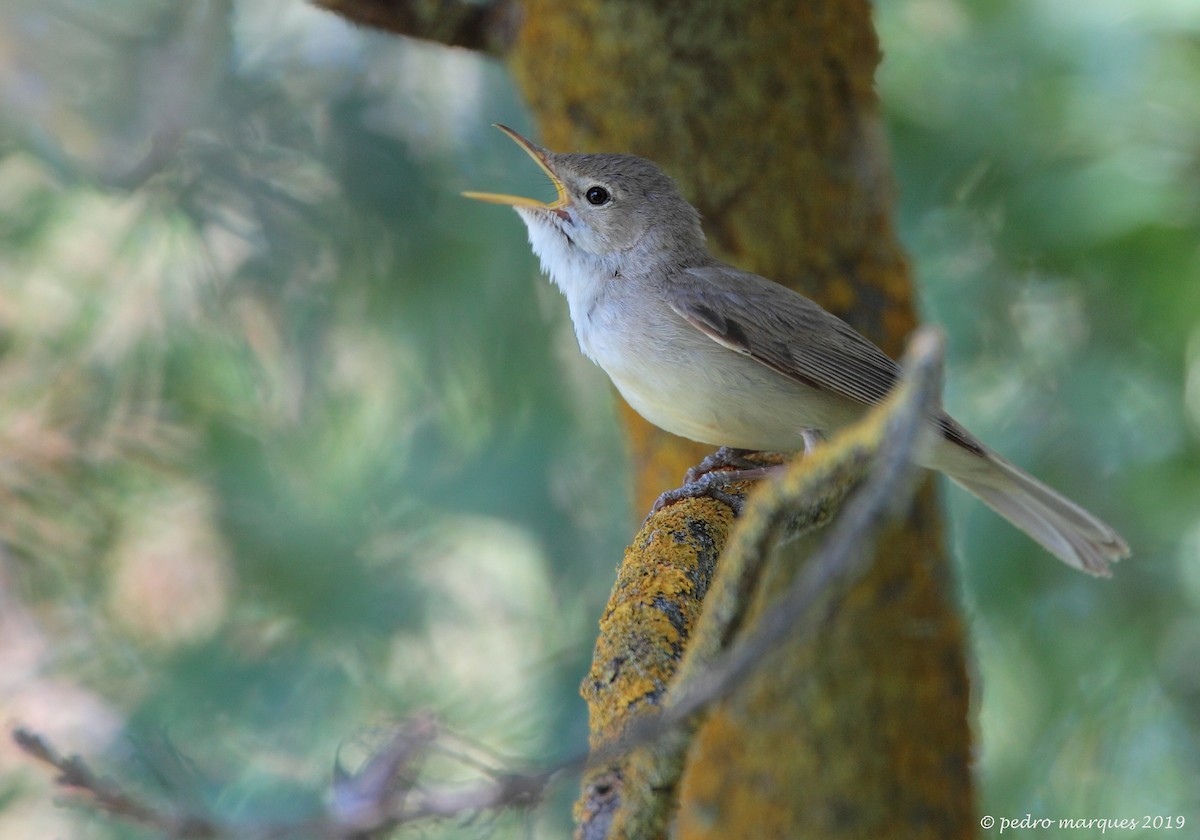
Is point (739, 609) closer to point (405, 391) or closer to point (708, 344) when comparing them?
point (708, 344)

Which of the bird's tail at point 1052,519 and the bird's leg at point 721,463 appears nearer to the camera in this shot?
the bird's tail at point 1052,519

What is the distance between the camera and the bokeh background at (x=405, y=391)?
150 inches

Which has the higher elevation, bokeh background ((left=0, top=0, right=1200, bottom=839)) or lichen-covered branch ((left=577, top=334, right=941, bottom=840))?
bokeh background ((left=0, top=0, right=1200, bottom=839))

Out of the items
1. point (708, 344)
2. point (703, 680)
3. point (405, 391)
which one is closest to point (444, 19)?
point (405, 391)

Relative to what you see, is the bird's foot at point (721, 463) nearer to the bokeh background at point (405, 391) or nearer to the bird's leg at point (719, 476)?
the bird's leg at point (719, 476)

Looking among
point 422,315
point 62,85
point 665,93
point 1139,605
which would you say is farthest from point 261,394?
point 1139,605

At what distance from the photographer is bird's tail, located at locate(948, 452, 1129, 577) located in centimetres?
332

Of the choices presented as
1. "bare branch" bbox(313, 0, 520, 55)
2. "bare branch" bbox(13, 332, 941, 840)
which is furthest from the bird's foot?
"bare branch" bbox(13, 332, 941, 840)

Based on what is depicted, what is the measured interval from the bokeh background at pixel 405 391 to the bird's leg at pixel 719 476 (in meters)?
0.92

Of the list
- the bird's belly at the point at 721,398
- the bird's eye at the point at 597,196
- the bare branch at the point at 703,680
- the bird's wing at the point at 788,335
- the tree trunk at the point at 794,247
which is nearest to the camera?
the bare branch at the point at 703,680

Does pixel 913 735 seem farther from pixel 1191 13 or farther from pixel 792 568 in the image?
pixel 1191 13

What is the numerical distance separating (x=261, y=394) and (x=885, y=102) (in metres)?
2.46

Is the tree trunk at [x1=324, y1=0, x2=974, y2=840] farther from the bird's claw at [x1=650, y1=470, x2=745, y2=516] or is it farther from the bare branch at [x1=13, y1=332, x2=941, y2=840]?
the bare branch at [x1=13, y1=332, x2=941, y2=840]

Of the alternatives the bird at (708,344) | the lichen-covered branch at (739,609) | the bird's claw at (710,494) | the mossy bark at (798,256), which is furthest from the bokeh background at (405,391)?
the lichen-covered branch at (739,609)
